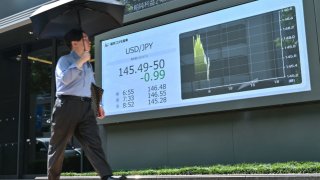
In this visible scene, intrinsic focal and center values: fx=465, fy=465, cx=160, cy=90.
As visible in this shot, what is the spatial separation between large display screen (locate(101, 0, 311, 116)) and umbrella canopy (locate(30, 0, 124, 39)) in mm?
1671

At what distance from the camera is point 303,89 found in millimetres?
6297

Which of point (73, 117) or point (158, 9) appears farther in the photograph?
point (158, 9)

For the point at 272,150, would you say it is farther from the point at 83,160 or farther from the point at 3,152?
the point at 3,152

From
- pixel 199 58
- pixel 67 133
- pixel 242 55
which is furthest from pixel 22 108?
pixel 67 133

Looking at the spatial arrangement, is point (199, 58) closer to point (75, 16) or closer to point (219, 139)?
point (219, 139)

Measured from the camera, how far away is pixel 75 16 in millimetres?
6262

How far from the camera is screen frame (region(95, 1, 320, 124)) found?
626 centimetres

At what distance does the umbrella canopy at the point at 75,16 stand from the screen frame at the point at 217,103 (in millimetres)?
1778

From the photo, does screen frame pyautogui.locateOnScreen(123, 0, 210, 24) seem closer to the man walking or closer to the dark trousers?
the man walking

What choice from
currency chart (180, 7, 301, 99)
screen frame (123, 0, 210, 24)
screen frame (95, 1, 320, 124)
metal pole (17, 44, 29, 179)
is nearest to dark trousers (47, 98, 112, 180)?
screen frame (95, 1, 320, 124)

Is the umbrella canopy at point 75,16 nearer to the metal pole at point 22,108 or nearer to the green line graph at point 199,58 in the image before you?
the green line graph at point 199,58

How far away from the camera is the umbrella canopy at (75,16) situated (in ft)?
19.2

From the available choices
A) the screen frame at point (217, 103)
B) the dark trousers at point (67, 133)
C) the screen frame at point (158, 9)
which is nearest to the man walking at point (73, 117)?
the dark trousers at point (67, 133)

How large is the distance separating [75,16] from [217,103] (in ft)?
8.29
